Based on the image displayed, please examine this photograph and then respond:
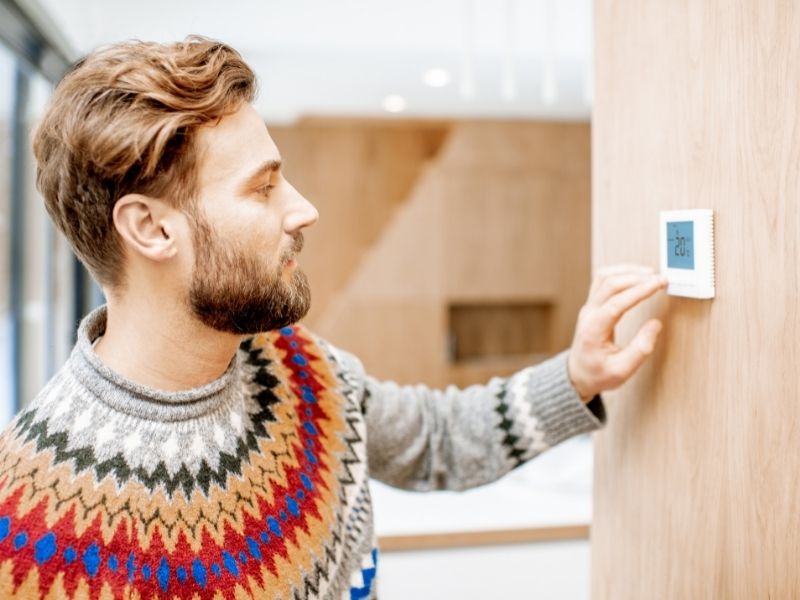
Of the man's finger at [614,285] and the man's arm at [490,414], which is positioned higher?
the man's finger at [614,285]

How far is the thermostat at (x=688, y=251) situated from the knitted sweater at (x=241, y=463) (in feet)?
0.83

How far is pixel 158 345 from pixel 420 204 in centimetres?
418

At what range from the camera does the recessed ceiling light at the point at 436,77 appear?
12.9 feet

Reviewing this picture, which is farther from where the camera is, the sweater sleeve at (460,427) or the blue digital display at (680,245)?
the sweater sleeve at (460,427)

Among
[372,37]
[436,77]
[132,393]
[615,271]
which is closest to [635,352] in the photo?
[615,271]

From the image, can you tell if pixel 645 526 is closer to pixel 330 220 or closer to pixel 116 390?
pixel 116 390

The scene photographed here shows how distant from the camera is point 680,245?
85 centimetres

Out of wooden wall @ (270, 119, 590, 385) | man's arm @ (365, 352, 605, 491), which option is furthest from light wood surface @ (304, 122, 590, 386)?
man's arm @ (365, 352, 605, 491)

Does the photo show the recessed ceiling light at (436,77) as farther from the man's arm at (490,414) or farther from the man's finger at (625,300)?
the man's finger at (625,300)

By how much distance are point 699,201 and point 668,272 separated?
10 centimetres

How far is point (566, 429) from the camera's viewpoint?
108 centimetres

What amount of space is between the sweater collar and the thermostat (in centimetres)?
55

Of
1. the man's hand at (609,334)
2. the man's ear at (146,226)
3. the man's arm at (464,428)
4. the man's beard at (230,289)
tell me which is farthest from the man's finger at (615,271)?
the man's ear at (146,226)

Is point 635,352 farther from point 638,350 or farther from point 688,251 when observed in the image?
point 688,251
